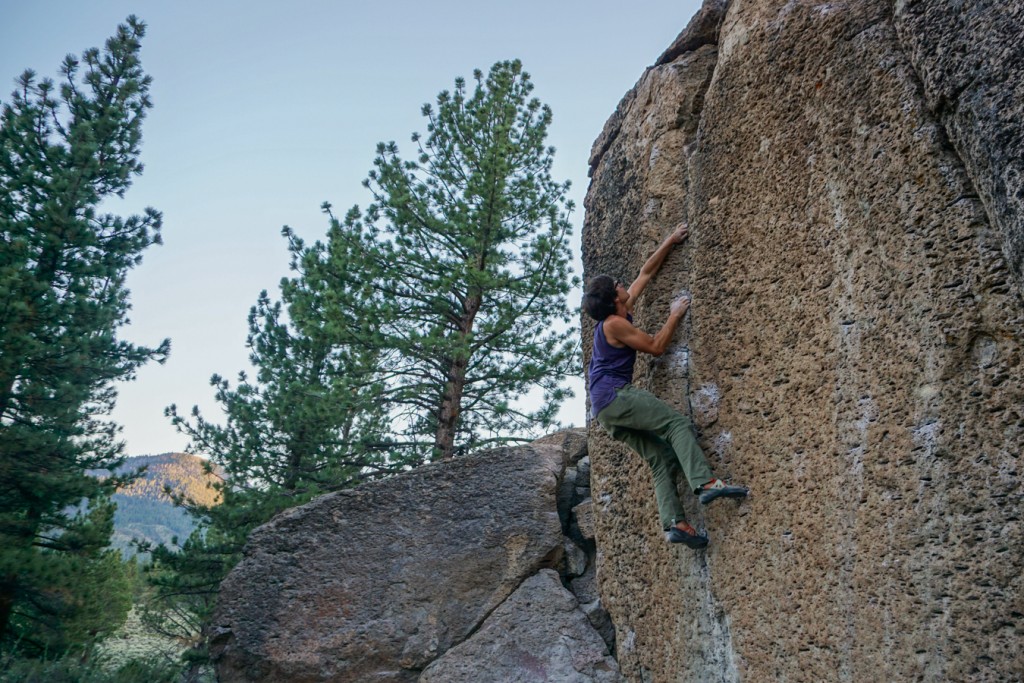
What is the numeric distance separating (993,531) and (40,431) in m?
12.4

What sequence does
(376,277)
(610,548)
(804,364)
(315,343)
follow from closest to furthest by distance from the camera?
(804,364) → (610,548) → (376,277) → (315,343)

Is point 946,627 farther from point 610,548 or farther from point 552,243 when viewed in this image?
point 552,243

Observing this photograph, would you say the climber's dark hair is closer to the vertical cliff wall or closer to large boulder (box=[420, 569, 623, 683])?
the vertical cliff wall

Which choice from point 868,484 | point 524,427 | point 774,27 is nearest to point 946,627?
point 868,484

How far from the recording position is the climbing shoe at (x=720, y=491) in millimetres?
4008

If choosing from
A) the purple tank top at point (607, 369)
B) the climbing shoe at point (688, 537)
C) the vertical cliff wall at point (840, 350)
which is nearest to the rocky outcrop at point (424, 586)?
the vertical cliff wall at point (840, 350)

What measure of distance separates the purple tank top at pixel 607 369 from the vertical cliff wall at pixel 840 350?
0.73 feet

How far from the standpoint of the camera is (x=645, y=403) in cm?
450

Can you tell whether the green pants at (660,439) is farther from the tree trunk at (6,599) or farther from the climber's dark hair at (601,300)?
the tree trunk at (6,599)

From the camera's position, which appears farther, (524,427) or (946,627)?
(524,427)

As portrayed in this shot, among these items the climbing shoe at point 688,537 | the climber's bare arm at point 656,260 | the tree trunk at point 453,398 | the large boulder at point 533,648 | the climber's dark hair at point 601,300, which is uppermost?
the tree trunk at point 453,398

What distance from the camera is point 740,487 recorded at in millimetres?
4039

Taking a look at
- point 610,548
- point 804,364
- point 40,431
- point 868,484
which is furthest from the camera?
point 40,431

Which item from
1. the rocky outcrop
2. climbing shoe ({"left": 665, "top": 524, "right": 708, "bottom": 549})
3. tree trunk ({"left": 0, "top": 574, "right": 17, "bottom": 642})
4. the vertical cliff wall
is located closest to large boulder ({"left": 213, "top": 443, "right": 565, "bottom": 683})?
the rocky outcrop
